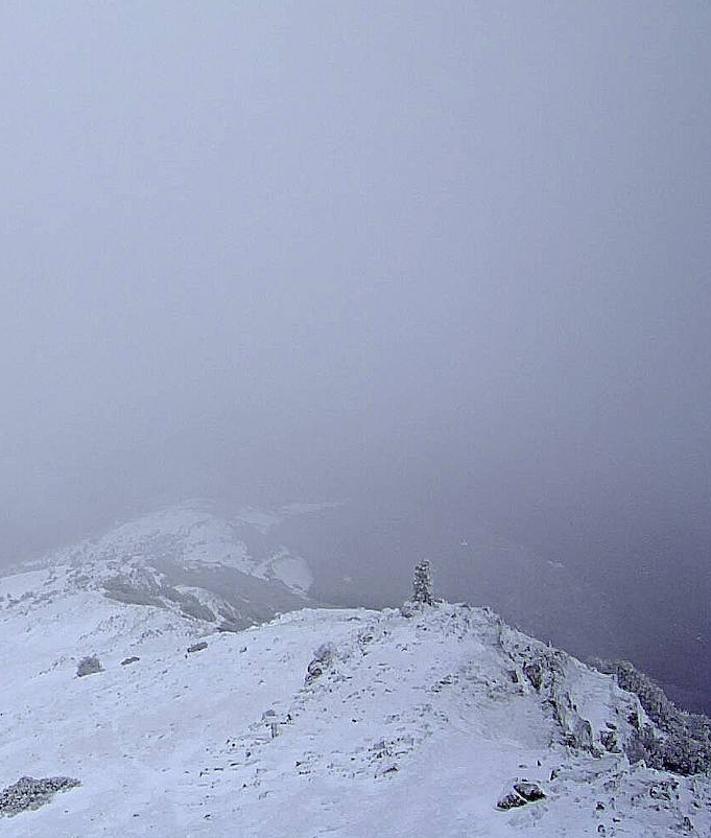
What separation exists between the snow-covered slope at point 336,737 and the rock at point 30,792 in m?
0.46

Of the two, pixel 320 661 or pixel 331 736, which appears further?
pixel 320 661

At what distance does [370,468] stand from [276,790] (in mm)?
142758

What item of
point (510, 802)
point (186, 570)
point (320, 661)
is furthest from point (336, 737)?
point (186, 570)

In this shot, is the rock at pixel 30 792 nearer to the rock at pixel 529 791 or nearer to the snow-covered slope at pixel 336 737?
the snow-covered slope at pixel 336 737

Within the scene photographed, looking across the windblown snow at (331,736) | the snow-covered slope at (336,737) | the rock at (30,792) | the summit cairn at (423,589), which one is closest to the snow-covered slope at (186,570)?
the windblown snow at (331,736)

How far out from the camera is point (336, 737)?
2284 centimetres

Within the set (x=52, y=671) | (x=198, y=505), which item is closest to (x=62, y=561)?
(x=198, y=505)

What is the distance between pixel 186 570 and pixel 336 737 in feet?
199

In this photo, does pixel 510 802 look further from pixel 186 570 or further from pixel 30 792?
pixel 186 570

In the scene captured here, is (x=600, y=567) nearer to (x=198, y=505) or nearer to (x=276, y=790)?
(x=198, y=505)

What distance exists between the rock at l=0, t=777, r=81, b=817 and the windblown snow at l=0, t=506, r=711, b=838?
41cm

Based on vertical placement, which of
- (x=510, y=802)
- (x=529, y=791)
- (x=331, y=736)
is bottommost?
(x=331, y=736)

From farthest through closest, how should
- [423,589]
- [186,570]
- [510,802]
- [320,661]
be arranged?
[186,570] → [423,589] → [320,661] → [510,802]

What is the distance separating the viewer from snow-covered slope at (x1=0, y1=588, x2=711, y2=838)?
678 inches
